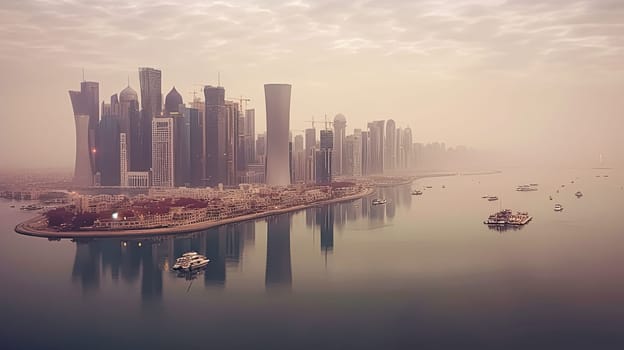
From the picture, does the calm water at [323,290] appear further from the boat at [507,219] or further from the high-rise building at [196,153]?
the high-rise building at [196,153]

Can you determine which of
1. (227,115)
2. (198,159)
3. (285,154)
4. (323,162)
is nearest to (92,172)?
(198,159)

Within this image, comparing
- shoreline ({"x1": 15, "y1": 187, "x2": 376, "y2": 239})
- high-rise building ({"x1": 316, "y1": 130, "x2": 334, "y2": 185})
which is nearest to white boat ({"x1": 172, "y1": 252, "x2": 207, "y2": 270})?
shoreline ({"x1": 15, "y1": 187, "x2": 376, "y2": 239})

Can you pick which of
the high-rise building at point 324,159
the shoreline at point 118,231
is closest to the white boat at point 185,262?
the shoreline at point 118,231

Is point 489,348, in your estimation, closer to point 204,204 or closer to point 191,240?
point 191,240

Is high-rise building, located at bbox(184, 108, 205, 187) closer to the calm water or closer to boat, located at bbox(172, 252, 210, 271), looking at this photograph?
the calm water

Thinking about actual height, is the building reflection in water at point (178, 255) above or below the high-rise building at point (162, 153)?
below

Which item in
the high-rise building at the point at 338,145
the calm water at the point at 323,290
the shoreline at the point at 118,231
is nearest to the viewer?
the calm water at the point at 323,290

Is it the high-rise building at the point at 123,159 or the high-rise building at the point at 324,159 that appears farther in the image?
the high-rise building at the point at 324,159
